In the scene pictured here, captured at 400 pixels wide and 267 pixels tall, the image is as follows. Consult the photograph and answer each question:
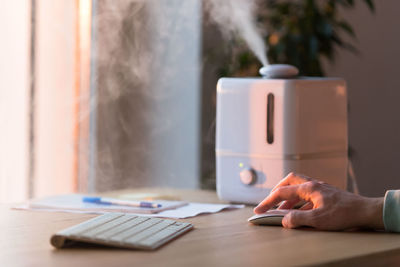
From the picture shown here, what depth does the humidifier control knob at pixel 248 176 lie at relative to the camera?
182 cm

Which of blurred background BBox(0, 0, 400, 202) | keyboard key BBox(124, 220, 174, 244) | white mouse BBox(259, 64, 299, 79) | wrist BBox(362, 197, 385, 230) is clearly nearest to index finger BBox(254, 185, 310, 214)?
wrist BBox(362, 197, 385, 230)

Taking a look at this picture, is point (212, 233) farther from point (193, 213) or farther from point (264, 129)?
point (264, 129)

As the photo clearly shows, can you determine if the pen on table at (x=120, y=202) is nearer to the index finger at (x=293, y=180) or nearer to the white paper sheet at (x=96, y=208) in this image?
the white paper sheet at (x=96, y=208)

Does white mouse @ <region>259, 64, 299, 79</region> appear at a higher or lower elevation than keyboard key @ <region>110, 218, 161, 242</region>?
higher

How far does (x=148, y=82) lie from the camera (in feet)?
10.4

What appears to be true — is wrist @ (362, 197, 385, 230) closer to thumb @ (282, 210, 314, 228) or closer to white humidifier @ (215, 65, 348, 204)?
thumb @ (282, 210, 314, 228)

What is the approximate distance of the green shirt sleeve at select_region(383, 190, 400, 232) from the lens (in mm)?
1362

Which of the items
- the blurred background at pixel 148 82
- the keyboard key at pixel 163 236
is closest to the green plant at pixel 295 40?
the blurred background at pixel 148 82

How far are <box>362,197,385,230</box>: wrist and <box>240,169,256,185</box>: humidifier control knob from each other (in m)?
0.48

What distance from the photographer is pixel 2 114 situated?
2660mm

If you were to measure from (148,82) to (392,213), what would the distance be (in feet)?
6.48

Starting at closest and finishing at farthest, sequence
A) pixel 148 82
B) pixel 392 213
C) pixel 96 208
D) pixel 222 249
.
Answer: pixel 222 249
pixel 392 213
pixel 96 208
pixel 148 82

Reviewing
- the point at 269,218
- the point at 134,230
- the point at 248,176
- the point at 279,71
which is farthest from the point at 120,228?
the point at 279,71

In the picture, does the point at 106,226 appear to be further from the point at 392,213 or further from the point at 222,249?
the point at 392,213
